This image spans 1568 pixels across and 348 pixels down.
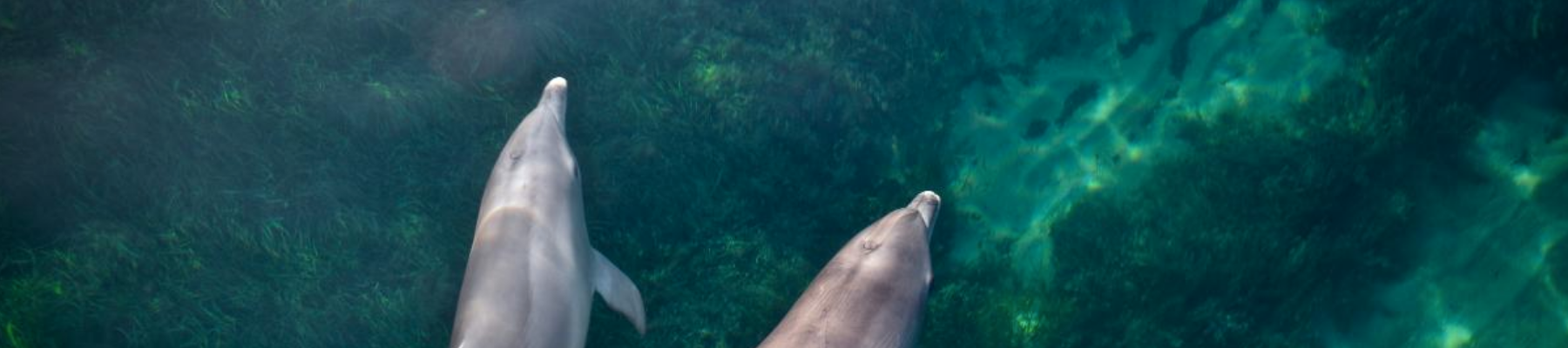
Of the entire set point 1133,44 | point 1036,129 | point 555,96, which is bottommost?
point 555,96

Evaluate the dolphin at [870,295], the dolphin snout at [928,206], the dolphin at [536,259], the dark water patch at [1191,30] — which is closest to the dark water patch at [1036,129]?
the dark water patch at [1191,30]

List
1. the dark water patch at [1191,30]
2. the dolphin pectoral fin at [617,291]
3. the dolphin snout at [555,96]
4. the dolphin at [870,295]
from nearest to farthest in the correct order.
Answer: the dolphin at [870,295] → the dolphin pectoral fin at [617,291] → the dolphin snout at [555,96] → the dark water patch at [1191,30]

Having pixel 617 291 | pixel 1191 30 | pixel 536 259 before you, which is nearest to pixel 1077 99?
pixel 1191 30

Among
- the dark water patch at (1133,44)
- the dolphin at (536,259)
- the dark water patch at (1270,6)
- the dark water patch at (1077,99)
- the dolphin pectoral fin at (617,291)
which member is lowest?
the dolphin pectoral fin at (617,291)

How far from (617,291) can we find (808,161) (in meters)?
1.94

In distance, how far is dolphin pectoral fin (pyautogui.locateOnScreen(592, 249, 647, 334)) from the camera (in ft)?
16.0

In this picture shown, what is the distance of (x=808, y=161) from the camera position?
6.25 metres

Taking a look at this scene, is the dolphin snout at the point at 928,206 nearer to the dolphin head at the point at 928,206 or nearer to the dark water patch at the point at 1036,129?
the dolphin head at the point at 928,206

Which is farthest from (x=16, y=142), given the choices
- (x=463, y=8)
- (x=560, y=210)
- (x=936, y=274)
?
(x=936, y=274)

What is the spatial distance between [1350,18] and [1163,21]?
62.4 inches

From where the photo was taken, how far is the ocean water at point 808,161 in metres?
5.47

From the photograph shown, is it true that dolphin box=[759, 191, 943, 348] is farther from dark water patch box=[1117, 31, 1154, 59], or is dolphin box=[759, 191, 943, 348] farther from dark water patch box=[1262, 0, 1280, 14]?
dark water patch box=[1262, 0, 1280, 14]

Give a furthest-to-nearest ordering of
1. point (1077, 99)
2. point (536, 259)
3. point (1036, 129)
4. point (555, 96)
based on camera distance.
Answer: point (1077, 99) → point (1036, 129) → point (555, 96) → point (536, 259)

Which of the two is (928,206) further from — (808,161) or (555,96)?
(555,96)
